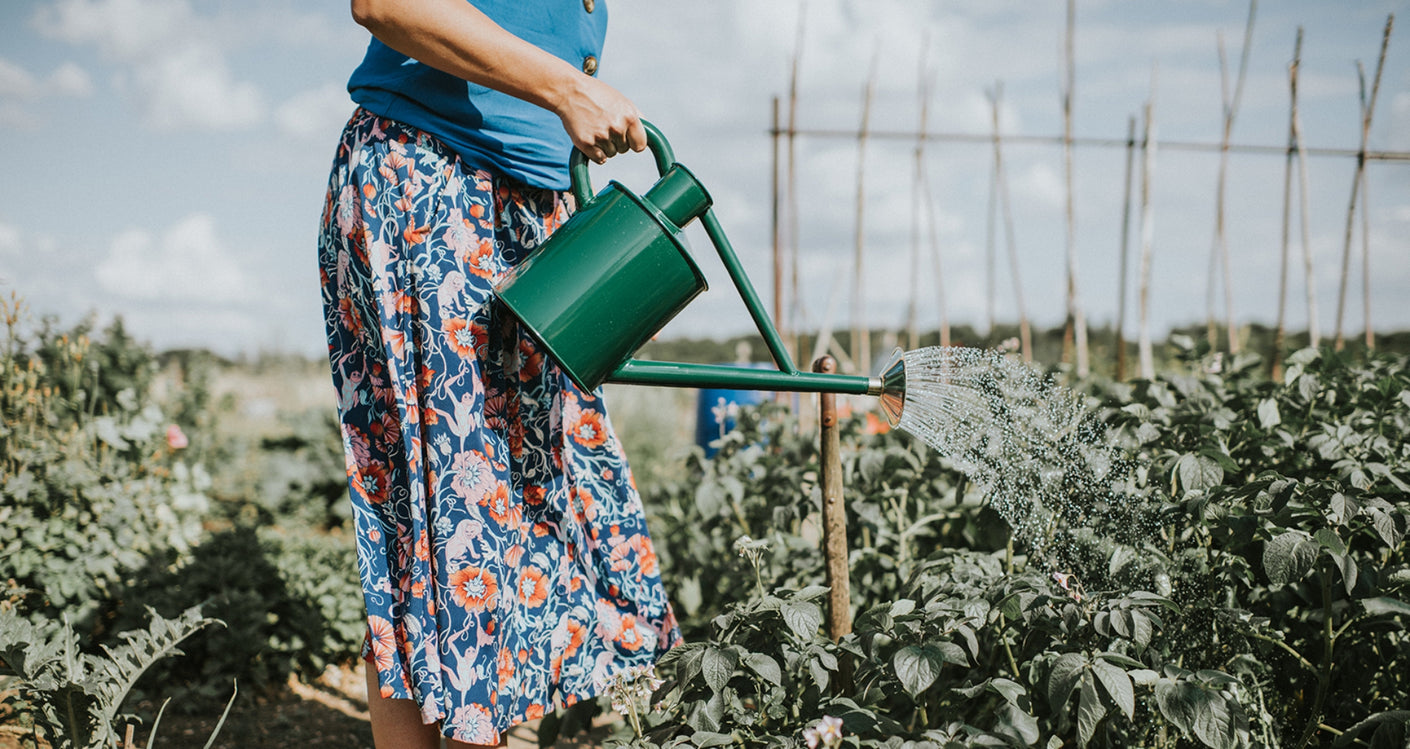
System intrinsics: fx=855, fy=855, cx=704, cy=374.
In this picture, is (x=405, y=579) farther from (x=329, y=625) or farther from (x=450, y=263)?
(x=329, y=625)

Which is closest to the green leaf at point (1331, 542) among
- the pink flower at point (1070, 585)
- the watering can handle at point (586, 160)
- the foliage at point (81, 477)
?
the pink flower at point (1070, 585)

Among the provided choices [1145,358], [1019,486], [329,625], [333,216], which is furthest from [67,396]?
[1145,358]

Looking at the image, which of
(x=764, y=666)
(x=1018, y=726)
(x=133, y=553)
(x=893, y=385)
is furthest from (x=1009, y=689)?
(x=133, y=553)

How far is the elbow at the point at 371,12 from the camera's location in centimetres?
110

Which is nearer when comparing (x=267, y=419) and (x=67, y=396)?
(x=67, y=396)

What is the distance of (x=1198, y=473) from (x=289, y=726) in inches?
79.2

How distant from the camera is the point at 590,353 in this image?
44.4 inches

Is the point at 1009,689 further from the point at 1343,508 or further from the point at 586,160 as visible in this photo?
the point at 586,160

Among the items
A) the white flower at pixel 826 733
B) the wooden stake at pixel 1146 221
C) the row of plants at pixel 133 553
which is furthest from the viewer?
the wooden stake at pixel 1146 221

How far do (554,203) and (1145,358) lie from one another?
2.85 metres

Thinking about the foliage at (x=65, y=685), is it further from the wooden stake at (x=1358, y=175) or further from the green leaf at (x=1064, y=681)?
the wooden stake at (x=1358, y=175)

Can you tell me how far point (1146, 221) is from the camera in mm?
3525

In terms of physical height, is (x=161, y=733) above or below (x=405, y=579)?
below

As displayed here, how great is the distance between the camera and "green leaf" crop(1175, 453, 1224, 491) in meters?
1.38
